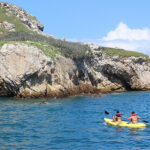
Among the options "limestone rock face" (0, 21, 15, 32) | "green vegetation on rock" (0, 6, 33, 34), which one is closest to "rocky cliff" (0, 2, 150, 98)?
"limestone rock face" (0, 21, 15, 32)

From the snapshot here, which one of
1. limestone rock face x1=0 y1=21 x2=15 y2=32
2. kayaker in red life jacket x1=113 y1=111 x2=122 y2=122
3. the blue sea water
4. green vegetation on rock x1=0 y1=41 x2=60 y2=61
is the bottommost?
the blue sea water

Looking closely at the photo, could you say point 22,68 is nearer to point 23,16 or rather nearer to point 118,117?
point 118,117

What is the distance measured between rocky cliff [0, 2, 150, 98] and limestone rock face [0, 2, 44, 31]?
16860mm

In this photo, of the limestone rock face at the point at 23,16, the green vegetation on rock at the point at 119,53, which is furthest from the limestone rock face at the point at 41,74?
the limestone rock face at the point at 23,16

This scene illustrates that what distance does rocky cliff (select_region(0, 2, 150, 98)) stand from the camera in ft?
171

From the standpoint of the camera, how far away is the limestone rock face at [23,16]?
106812 mm

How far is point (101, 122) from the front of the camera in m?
29.9

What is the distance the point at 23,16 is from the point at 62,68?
192ft

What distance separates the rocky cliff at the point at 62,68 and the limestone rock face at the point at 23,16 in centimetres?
1686

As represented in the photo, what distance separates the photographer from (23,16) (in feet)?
358

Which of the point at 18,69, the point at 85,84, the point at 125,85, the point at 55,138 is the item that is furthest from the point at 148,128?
the point at 125,85

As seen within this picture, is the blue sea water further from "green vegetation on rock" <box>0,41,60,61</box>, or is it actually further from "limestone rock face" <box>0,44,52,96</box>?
"green vegetation on rock" <box>0,41,60,61</box>

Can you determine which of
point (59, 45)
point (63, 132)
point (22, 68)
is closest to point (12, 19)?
point (59, 45)

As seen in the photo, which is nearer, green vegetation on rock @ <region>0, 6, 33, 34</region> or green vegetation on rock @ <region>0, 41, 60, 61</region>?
green vegetation on rock @ <region>0, 41, 60, 61</region>
